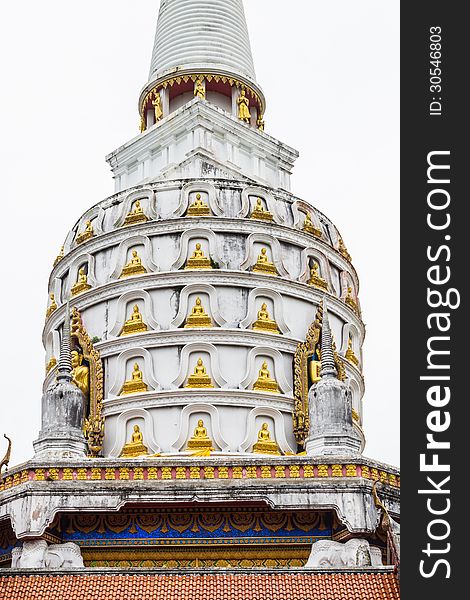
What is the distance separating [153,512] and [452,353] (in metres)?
11.8

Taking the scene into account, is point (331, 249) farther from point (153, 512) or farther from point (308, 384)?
point (153, 512)

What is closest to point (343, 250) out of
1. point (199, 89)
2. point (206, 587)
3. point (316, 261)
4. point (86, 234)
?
point (316, 261)

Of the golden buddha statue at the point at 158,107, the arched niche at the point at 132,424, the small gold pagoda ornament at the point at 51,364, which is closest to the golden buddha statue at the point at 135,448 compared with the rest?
the arched niche at the point at 132,424

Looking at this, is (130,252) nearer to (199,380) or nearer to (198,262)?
(198,262)

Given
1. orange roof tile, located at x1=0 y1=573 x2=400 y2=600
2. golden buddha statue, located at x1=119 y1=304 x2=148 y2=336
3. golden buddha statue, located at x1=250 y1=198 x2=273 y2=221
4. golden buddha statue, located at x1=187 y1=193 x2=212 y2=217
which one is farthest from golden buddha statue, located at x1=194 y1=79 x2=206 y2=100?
orange roof tile, located at x1=0 y1=573 x2=400 y2=600

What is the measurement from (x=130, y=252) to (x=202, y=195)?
2644 millimetres

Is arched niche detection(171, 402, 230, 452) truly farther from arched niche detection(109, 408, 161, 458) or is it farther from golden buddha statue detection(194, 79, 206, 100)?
golden buddha statue detection(194, 79, 206, 100)

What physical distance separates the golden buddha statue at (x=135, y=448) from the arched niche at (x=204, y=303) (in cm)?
321

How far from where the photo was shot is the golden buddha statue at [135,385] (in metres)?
32.1

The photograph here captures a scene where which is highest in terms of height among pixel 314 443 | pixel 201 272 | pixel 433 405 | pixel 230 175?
pixel 230 175

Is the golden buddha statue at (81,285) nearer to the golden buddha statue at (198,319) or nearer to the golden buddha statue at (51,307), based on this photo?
the golden buddha statue at (51,307)

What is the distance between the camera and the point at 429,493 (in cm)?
1673

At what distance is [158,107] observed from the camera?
39656 millimetres

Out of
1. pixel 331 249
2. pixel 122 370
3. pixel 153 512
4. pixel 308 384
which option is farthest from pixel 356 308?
pixel 153 512
